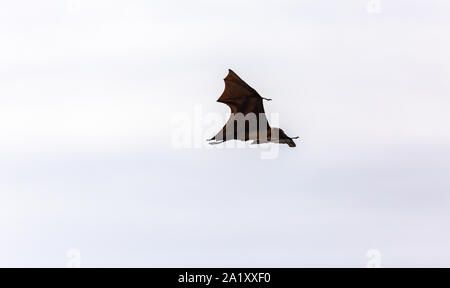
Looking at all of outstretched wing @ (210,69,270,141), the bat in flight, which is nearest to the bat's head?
the bat in flight

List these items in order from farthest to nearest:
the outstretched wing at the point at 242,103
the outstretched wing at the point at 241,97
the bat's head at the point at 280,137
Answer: the outstretched wing at the point at 241,97 → the outstretched wing at the point at 242,103 → the bat's head at the point at 280,137

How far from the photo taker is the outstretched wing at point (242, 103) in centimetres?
6381

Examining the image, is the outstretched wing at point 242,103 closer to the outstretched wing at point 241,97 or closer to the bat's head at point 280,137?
the outstretched wing at point 241,97

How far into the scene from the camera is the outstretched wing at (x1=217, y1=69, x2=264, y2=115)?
65188mm

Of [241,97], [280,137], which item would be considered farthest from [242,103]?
[280,137]

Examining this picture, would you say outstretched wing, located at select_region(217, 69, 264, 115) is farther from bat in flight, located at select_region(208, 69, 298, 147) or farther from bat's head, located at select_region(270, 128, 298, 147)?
bat's head, located at select_region(270, 128, 298, 147)

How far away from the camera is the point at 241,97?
65438 millimetres

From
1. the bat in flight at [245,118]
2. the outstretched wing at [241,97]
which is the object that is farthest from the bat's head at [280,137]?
the outstretched wing at [241,97]
